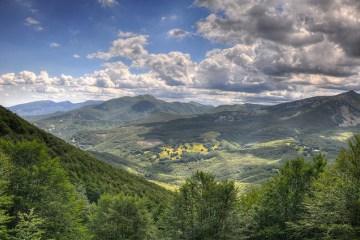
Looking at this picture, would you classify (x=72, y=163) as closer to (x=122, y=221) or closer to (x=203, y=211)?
(x=122, y=221)

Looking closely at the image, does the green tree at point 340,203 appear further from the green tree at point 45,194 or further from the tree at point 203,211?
the green tree at point 45,194

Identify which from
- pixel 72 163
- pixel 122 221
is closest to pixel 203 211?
pixel 122 221

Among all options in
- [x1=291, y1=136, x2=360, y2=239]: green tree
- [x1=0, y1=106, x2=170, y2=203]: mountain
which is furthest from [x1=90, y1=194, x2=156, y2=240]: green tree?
[x1=0, y1=106, x2=170, y2=203]: mountain

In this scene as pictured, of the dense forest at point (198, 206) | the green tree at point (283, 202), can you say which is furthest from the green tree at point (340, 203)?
the green tree at point (283, 202)

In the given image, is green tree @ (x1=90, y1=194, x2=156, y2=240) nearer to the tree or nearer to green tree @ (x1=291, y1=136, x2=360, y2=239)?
the tree

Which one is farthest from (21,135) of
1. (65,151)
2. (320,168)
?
(320,168)

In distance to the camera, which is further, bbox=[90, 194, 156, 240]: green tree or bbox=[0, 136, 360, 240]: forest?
bbox=[90, 194, 156, 240]: green tree

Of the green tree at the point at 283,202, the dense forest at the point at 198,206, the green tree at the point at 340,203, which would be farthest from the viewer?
the green tree at the point at 283,202
